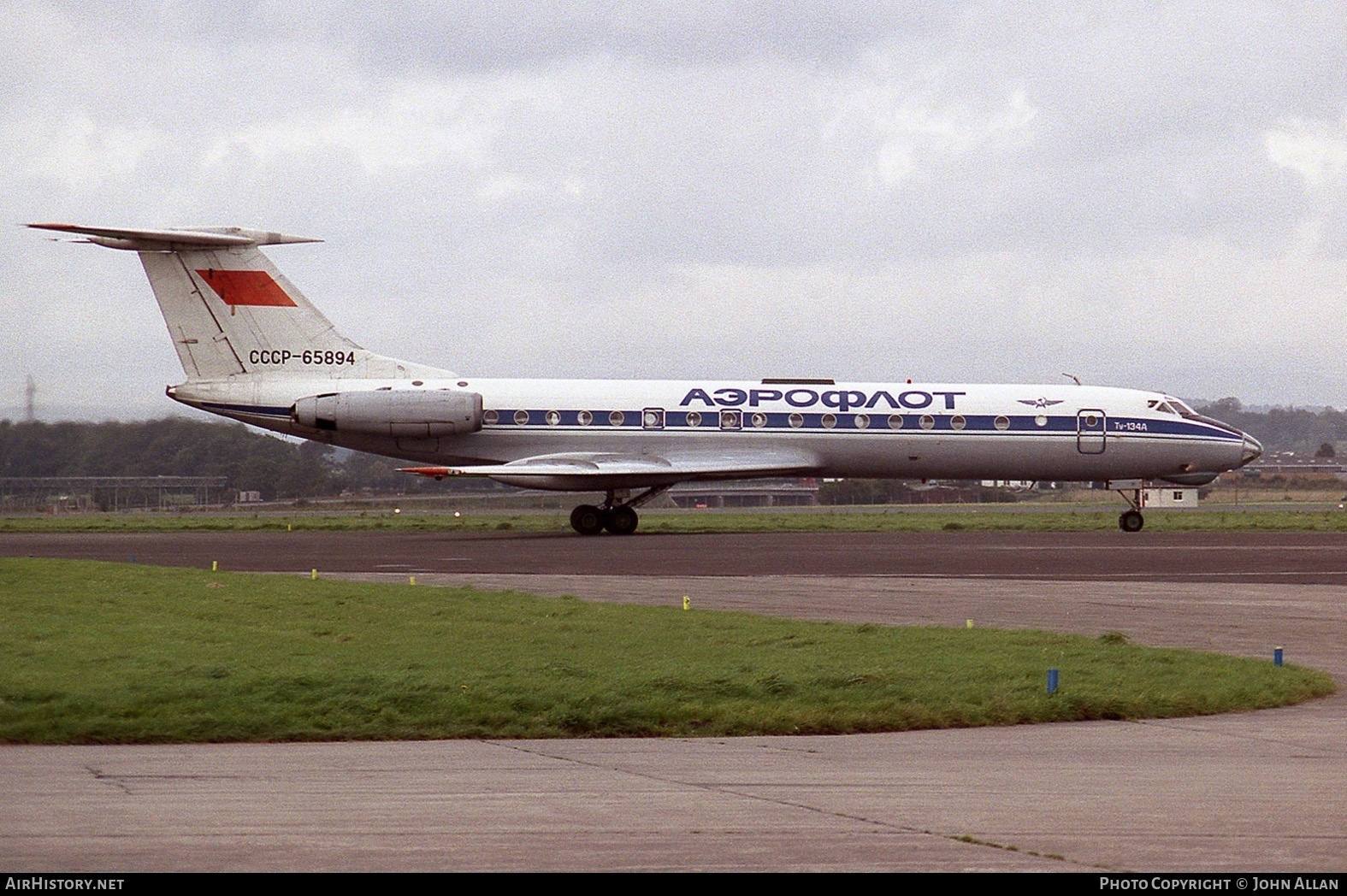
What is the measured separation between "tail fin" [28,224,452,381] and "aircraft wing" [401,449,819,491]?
4394 millimetres

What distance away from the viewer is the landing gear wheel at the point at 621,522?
37906mm

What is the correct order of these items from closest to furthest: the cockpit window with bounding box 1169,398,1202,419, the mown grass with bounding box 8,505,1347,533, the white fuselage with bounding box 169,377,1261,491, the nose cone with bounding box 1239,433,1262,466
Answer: the white fuselage with bounding box 169,377,1261,491 < the mown grass with bounding box 8,505,1347,533 < the cockpit window with bounding box 1169,398,1202,419 < the nose cone with bounding box 1239,433,1262,466

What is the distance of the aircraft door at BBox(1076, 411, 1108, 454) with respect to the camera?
39.5 meters

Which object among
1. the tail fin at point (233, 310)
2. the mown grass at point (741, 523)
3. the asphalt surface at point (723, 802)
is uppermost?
the tail fin at point (233, 310)

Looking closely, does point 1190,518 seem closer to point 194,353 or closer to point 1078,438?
point 1078,438

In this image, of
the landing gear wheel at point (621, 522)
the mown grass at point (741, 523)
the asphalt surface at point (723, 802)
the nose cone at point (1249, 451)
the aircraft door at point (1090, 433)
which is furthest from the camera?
the nose cone at point (1249, 451)

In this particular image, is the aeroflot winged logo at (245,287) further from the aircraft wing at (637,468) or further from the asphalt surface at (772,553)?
the aircraft wing at (637,468)

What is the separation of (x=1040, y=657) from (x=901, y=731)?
336 cm

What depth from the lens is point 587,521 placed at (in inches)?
1486

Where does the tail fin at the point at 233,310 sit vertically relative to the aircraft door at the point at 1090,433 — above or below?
above

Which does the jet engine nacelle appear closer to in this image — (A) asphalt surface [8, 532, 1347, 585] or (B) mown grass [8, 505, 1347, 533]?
(A) asphalt surface [8, 532, 1347, 585]

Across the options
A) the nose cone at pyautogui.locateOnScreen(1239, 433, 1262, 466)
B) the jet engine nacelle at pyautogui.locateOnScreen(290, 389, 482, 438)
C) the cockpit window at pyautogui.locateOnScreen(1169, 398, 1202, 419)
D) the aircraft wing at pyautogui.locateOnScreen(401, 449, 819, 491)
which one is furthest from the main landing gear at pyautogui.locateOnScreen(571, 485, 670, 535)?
the nose cone at pyautogui.locateOnScreen(1239, 433, 1262, 466)

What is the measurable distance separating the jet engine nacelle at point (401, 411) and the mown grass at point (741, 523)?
337 cm

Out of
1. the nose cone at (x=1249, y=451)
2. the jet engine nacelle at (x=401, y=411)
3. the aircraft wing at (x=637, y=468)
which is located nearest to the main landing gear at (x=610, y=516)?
the aircraft wing at (x=637, y=468)
